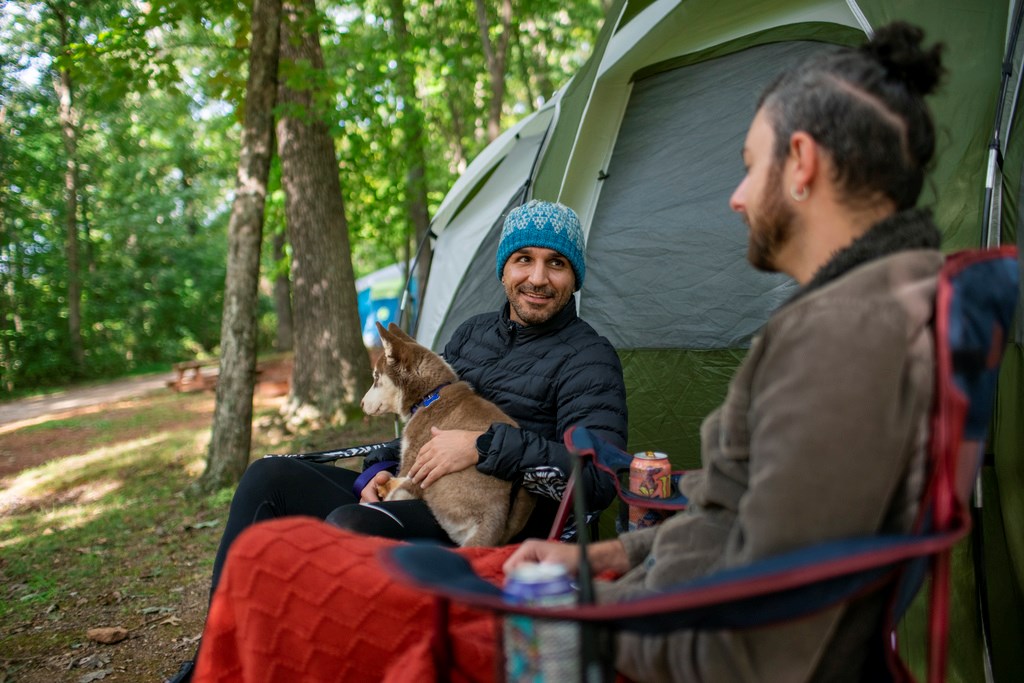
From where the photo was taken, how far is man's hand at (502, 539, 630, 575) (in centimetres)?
153

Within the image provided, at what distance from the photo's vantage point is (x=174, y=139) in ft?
67.7

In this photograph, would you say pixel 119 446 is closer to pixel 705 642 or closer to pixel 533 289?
pixel 533 289

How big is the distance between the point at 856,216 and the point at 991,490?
5.36 ft

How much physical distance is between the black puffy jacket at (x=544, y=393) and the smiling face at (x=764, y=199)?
109cm

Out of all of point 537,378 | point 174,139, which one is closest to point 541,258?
point 537,378

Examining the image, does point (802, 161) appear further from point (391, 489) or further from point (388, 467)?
point (388, 467)

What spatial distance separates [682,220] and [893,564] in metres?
2.63

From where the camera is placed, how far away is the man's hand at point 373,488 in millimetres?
2544

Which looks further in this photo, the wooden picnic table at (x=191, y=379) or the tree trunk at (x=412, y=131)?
the wooden picnic table at (x=191, y=379)

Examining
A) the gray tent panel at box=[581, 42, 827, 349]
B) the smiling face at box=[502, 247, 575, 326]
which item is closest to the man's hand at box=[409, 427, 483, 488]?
the smiling face at box=[502, 247, 575, 326]

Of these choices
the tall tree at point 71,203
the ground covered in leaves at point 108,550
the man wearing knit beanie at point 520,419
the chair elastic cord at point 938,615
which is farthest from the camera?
the tall tree at point 71,203

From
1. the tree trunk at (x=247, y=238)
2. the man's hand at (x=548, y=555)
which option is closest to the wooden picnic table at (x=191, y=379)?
the tree trunk at (x=247, y=238)

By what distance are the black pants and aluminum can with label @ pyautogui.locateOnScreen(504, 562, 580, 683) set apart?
3.43 feet

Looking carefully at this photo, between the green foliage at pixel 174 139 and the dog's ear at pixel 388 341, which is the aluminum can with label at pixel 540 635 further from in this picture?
the green foliage at pixel 174 139
